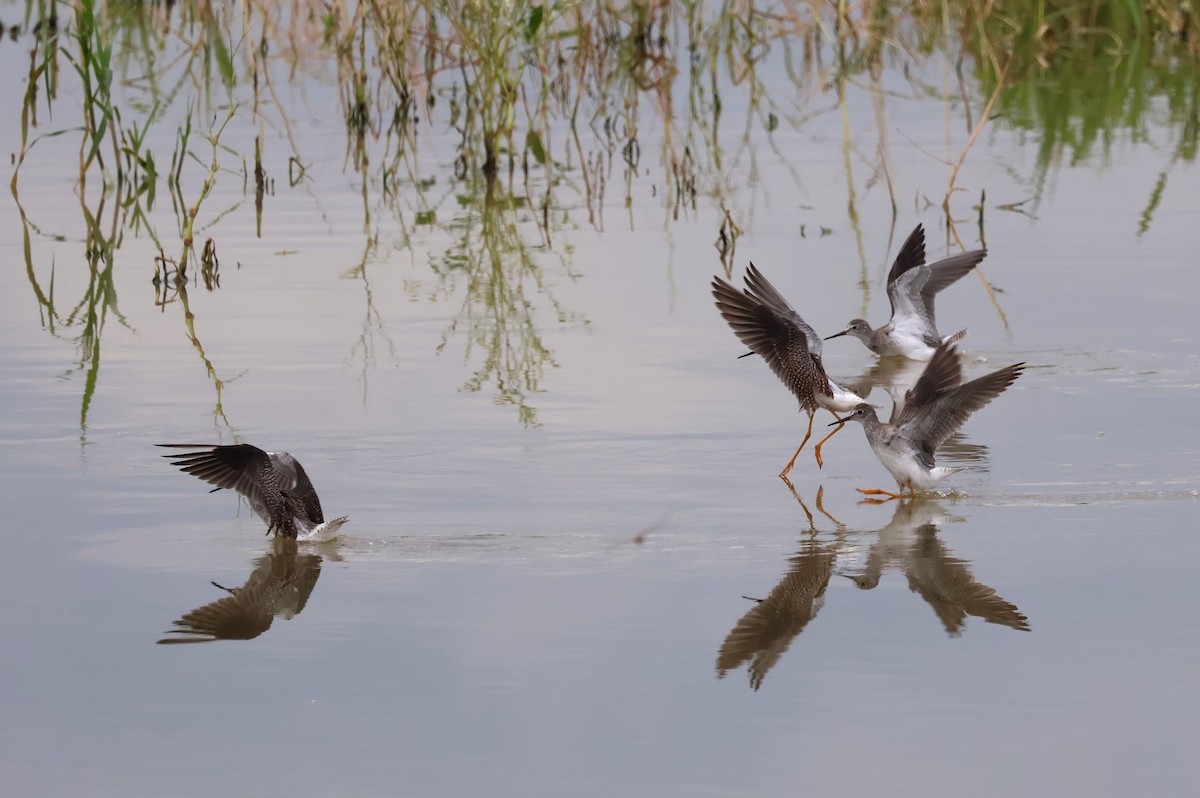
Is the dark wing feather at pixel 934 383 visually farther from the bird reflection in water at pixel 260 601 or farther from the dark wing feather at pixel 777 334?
the bird reflection in water at pixel 260 601

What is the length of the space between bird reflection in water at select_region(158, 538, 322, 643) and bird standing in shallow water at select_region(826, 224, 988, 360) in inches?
133

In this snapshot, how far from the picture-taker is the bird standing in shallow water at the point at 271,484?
5.82 metres

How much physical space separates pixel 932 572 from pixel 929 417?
3.34ft

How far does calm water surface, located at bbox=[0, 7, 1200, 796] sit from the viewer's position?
4.30m

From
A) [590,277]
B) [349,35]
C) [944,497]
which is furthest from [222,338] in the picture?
[349,35]

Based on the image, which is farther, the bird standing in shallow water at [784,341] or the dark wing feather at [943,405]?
the bird standing in shallow water at [784,341]

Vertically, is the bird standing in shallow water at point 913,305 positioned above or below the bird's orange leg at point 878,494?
above

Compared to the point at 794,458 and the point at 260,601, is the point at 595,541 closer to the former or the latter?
the point at 260,601

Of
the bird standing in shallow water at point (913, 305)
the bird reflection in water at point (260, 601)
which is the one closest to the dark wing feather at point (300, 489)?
the bird reflection in water at point (260, 601)

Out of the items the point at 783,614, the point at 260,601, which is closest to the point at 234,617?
the point at 260,601

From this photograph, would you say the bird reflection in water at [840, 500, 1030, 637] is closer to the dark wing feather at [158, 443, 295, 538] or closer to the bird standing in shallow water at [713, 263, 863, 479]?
the bird standing in shallow water at [713, 263, 863, 479]

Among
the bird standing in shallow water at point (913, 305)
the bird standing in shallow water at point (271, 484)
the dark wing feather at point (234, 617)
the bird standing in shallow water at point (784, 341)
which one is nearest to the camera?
the dark wing feather at point (234, 617)

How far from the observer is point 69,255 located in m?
10.8

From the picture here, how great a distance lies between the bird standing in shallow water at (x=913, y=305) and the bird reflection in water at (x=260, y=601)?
3.37 m
